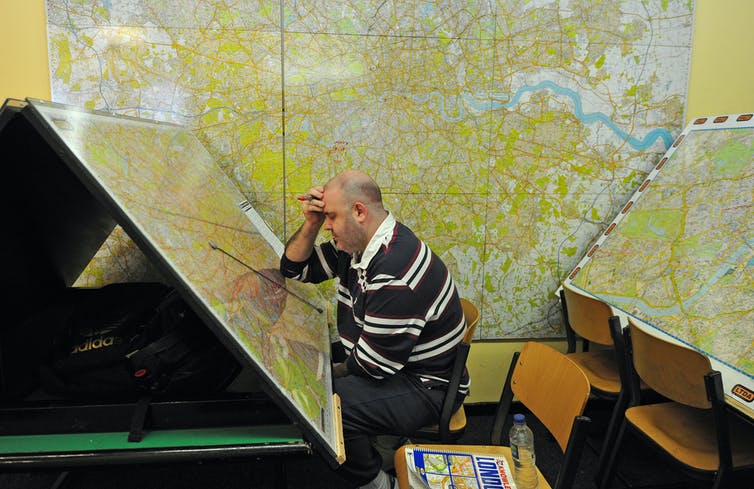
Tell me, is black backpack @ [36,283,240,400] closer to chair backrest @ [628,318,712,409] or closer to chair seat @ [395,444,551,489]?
chair seat @ [395,444,551,489]

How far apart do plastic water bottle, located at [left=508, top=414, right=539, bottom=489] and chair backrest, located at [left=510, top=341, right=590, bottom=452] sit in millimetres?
87

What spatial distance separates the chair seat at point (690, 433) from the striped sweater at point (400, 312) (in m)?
0.76

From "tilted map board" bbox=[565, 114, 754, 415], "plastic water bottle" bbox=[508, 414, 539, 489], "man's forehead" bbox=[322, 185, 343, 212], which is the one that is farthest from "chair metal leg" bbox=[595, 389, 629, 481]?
"man's forehead" bbox=[322, 185, 343, 212]

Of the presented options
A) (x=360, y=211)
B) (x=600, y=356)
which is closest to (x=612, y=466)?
(x=600, y=356)

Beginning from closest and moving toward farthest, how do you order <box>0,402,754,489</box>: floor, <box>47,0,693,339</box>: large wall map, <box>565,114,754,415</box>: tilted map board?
<box>565,114,754,415</box>: tilted map board → <box>0,402,754,489</box>: floor → <box>47,0,693,339</box>: large wall map

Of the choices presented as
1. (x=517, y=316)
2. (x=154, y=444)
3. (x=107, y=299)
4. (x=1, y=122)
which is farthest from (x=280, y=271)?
(x=517, y=316)

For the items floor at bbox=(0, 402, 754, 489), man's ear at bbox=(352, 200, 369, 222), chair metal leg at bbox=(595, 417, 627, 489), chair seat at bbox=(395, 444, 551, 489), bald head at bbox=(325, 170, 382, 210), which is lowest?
floor at bbox=(0, 402, 754, 489)

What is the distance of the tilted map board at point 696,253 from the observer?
1.95 meters

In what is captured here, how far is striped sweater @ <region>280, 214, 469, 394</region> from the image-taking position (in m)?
1.69

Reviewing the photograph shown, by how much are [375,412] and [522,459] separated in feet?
1.68

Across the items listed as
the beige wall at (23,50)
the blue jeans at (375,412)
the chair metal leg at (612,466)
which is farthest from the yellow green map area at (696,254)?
the beige wall at (23,50)

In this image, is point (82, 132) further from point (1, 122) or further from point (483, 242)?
point (483, 242)

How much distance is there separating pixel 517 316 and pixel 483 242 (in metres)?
0.50

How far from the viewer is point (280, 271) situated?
210cm
